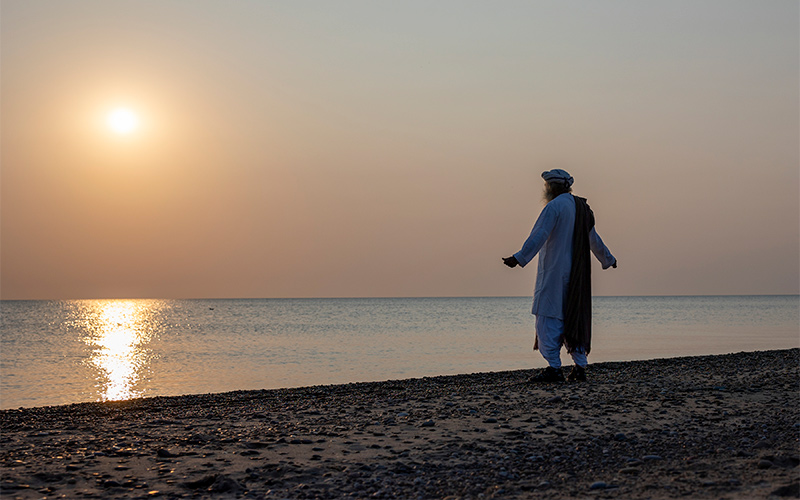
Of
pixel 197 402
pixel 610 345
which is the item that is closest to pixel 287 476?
pixel 197 402

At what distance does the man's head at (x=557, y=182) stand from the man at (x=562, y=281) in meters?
0.14

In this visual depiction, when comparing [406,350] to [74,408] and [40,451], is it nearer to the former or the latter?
[74,408]

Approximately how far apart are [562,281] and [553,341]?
2.31 ft

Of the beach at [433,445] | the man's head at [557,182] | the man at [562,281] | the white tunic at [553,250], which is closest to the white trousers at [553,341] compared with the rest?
the man at [562,281]

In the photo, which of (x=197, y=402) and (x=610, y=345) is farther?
(x=610, y=345)

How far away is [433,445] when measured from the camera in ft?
16.7

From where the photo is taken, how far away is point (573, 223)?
334 inches

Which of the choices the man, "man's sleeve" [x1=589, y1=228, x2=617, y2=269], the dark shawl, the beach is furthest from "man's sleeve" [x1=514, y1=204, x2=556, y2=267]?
the beach

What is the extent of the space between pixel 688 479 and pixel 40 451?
4232mm

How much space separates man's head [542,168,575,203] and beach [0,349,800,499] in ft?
7.49

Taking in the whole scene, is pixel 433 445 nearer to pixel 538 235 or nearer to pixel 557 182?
pixel 538 235

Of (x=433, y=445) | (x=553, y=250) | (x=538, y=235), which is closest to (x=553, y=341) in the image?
(x=553, y=250)

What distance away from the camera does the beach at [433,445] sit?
13.3ft

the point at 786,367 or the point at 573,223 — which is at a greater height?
the point at 573,223
